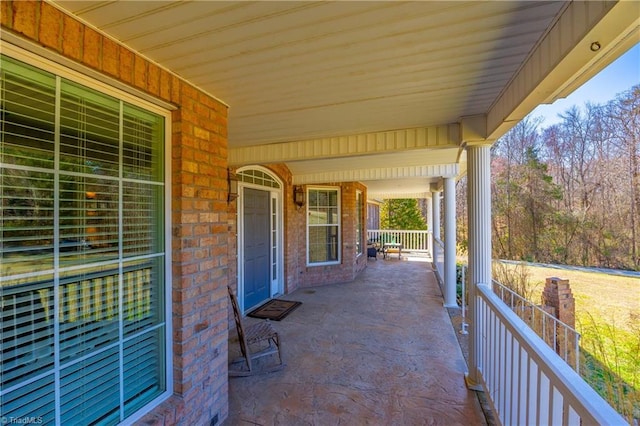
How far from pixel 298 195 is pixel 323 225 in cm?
116

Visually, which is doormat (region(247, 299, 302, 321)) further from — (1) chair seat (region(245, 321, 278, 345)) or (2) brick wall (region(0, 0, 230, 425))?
(2) brick wall (region(0, 0, 230, 425))

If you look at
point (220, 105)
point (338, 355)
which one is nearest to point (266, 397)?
point (338, 355)

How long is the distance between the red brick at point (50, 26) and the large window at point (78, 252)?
17 centimetres

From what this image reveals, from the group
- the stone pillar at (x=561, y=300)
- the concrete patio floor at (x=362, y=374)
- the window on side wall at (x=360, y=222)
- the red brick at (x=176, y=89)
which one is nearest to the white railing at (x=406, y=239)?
the window on side wall at (x=360, y=222)

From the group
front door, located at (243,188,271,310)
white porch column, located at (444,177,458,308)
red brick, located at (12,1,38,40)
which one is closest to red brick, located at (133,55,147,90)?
red brick, located at (12,1,38,40)

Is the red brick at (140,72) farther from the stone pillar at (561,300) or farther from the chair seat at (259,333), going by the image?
the stone pillar at (561,300)

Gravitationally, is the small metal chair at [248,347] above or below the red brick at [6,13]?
below

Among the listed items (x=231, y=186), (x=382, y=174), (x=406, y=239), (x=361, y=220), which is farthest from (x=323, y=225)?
(x=406, y=239)

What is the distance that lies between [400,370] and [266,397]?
1.40m

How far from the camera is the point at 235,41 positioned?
1419mm

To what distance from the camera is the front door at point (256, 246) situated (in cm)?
491

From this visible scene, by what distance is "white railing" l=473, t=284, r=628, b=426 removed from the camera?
41.2 inches

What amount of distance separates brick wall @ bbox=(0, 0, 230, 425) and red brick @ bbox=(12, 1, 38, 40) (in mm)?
134

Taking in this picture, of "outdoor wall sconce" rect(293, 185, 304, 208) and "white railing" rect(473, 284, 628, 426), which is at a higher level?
"outdoor wall sconce" rect(293, 185, 304, 208)
